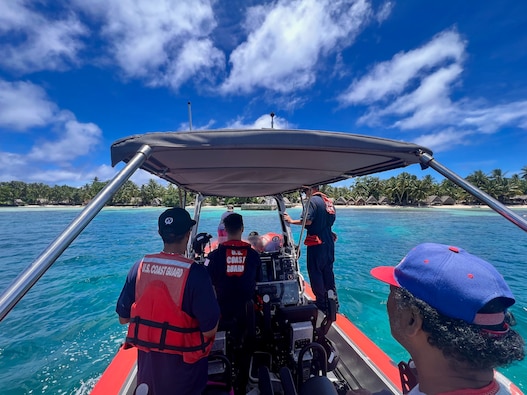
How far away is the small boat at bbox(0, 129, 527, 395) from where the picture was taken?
120 cm

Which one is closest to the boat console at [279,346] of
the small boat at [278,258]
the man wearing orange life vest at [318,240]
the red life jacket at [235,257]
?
the small boat at [278,258]

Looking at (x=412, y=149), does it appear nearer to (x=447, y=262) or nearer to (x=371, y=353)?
(x=447, y=262)

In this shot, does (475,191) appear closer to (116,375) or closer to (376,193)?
(116,375)

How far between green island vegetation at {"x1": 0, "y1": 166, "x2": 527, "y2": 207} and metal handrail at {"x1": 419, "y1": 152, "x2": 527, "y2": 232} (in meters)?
44.1

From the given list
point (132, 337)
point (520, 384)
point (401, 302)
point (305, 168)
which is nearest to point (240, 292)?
point (132, 337)

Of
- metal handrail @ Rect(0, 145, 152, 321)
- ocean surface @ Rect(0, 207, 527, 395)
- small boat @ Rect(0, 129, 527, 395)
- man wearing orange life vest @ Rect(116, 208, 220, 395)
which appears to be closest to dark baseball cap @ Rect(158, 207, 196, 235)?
man wearing orange life vest @ Rect(116, 208, 220, 395)

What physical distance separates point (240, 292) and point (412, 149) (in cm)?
202

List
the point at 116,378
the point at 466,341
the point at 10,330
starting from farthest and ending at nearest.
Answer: the point at 10,330
the point at 116,378
the point at 466,341

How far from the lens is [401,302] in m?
0.91

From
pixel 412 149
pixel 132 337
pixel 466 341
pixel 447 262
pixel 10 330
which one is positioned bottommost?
pixel 10 330

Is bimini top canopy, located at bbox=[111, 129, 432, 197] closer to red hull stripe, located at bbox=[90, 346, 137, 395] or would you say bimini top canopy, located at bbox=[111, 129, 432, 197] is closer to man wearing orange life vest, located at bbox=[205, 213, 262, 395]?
man wearing orange life vest, located at bbox=[205, 213, 262, 395]

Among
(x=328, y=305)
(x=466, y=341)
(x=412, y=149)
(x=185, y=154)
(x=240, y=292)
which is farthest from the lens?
(x=328, y=305)

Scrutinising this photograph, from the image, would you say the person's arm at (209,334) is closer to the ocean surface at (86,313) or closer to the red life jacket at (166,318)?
the red life jacket at (166,318)

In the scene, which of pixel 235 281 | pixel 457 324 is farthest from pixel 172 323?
pixel 457 324
